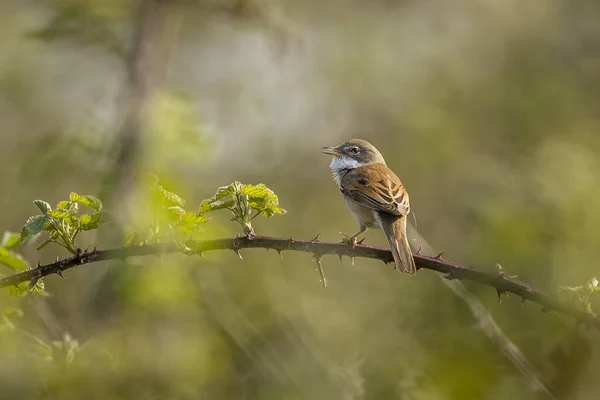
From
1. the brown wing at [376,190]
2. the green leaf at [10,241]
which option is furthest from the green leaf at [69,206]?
the brown wing at [376,190]

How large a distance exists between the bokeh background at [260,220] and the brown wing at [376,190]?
31.6 inches

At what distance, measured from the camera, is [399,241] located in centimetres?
506

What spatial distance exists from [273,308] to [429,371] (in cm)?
231

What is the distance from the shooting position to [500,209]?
20.8ft

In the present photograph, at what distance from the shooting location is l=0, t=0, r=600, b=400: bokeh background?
5.08 m

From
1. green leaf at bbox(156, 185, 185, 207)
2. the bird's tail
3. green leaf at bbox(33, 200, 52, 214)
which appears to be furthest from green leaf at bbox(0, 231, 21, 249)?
the bird's tail

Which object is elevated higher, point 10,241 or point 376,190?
point 10,241

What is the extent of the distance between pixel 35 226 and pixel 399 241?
8.57 feet

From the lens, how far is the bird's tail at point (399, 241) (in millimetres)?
4445

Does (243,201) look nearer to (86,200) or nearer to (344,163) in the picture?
(86,200)

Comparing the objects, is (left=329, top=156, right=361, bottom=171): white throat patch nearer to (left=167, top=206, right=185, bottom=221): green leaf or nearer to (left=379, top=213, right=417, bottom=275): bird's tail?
(left=379, top=213, right=417, bottom=275): bird's tail

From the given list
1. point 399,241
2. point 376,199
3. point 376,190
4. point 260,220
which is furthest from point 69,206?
point 260,220

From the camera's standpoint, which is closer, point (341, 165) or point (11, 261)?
point (11, 261)

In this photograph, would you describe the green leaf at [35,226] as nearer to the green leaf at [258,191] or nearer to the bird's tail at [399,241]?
the green leaf at [258,191]
